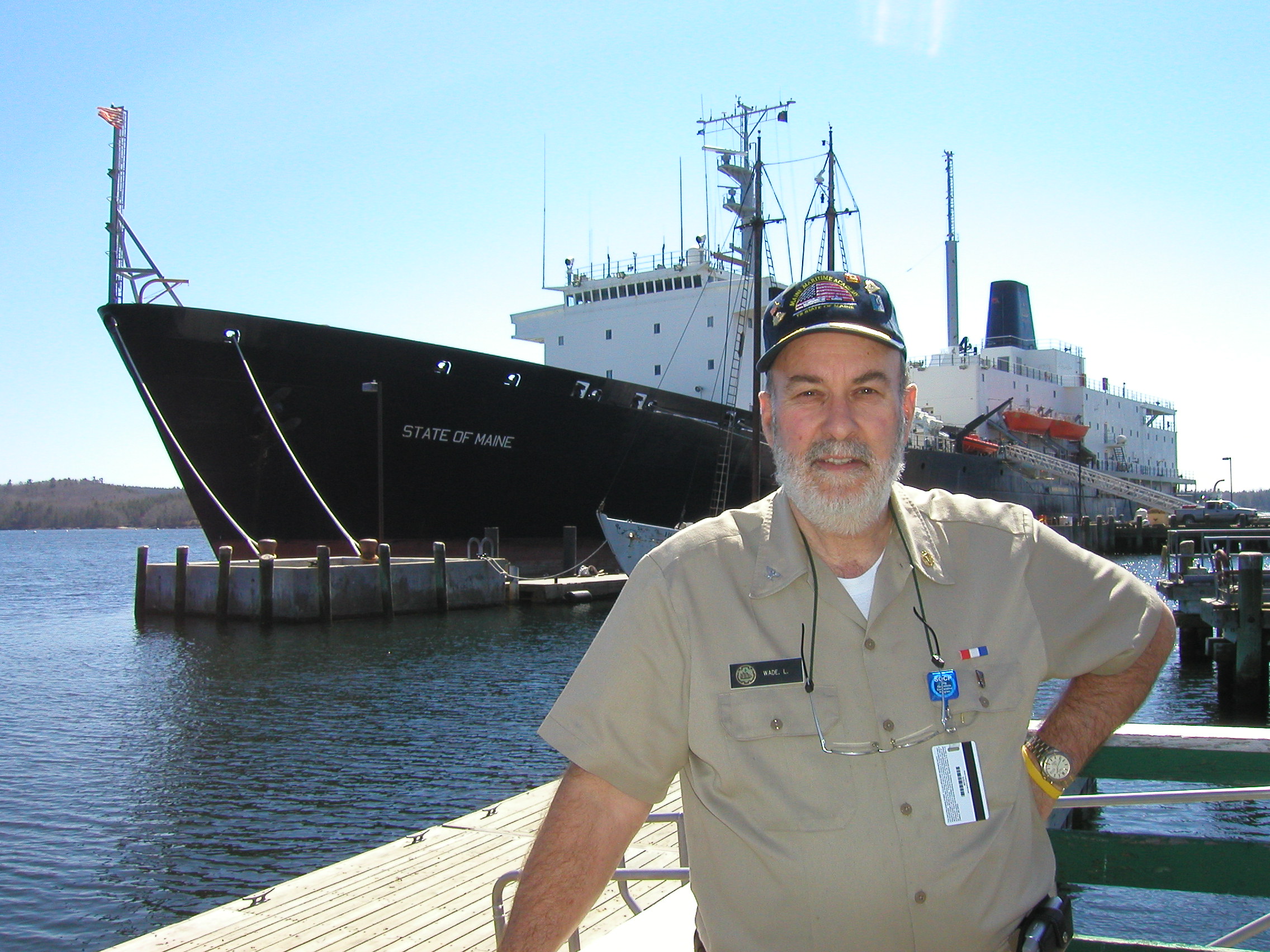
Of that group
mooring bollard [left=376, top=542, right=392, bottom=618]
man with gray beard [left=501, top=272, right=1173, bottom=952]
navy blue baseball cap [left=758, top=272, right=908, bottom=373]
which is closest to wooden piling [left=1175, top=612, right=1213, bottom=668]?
mooring bollard [left=376, top=542, right=392, bottom=618]

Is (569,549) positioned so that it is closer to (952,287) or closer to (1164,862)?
(1164,862)

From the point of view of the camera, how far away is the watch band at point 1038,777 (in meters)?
1.68

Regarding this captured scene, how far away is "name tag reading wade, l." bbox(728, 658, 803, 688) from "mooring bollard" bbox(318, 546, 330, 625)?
16398 mm

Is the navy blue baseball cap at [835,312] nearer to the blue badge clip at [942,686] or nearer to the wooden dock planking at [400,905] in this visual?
the blue badge clip at [942,686]

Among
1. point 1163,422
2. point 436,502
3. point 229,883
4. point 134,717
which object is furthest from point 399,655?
point 1163,422

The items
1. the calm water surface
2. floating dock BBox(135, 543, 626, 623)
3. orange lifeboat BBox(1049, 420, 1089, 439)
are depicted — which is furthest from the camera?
orange lifeboat BBox(1049, 420, 1089, 439)

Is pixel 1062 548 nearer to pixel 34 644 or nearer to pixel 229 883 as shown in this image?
pixel 229 883

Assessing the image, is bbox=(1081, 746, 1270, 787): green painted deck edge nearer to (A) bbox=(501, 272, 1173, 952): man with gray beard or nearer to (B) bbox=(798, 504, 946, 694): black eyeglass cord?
(A) bbox=(501, 272, 1173, 952): man with gray beard

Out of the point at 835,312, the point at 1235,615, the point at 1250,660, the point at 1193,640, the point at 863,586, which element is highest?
the point at 835,312

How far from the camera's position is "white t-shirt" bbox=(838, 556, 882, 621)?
1.60 meters

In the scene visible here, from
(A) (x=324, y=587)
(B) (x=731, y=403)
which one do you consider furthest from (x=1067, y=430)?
(A) (x=324, y=587)

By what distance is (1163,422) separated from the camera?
5194 cm

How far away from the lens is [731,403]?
24.7 meters

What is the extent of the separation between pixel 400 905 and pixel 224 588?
48.9 ft
